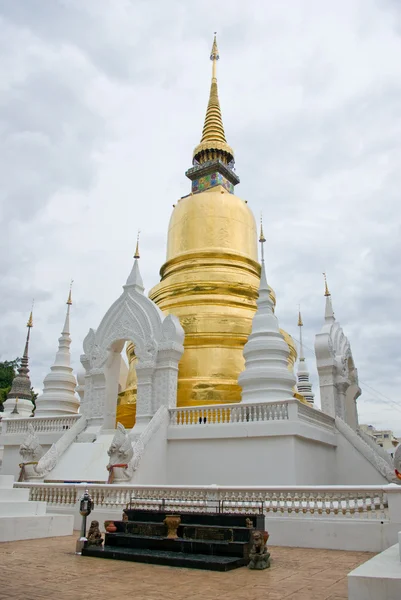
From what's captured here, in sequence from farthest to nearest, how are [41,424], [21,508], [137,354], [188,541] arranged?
[41,424] < [137,354] < [21,508] < [188,541]

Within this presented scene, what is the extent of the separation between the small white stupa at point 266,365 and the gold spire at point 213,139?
10.2 meters

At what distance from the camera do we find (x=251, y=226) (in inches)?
805

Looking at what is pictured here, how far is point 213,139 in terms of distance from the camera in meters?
A: 23.2

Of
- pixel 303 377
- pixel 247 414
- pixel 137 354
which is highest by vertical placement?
pixel 303 377

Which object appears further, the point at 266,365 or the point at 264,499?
the point at 266,365

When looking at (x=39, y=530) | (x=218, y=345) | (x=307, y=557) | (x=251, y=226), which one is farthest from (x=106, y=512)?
(x=251, y=226)

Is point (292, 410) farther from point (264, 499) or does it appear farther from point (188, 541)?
point (188, 541)

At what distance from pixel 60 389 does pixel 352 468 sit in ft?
36.6

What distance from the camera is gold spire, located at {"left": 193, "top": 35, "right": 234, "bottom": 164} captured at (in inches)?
898

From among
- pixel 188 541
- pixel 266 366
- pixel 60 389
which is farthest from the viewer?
pixel 60 389

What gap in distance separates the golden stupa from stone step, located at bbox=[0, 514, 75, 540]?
20.6 feet

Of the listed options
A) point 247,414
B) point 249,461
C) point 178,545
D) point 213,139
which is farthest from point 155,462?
point 213,139

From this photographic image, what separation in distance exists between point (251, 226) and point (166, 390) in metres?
8.94

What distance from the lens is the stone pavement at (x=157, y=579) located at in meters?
4.55
